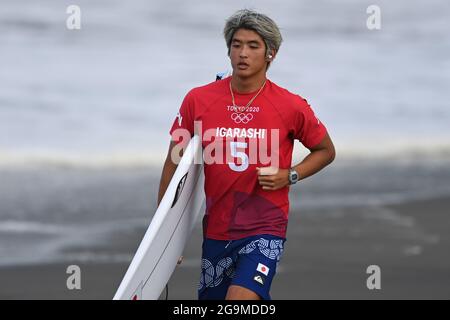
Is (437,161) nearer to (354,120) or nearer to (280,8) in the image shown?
(354,120)

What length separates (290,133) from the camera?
542 cm

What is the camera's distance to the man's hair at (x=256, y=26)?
5340 millimetres

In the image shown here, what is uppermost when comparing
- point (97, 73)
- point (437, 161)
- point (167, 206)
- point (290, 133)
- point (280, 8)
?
point (280, 8)

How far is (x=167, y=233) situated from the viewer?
5.46 meters

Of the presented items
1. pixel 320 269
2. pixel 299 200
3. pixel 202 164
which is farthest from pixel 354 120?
pixel 202 164

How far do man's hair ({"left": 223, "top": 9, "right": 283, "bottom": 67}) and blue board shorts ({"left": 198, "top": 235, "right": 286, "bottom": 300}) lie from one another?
0.92 m

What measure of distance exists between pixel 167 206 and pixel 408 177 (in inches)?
289

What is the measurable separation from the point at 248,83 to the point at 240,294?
101 cm
